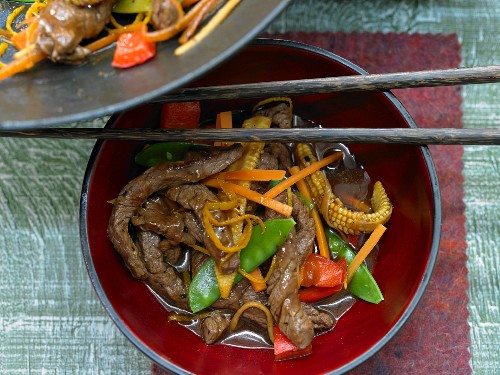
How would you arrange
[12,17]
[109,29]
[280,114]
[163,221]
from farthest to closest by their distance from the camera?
[280,114] < [163,221] < [12,17] < [109,29]

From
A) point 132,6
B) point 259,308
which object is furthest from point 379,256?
point 132,6

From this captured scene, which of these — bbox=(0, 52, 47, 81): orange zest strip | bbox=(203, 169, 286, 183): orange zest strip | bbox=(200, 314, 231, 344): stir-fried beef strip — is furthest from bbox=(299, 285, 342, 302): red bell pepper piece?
bbox=(0, 52, 47, 81): orange zest strip

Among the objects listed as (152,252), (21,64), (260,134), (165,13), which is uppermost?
(165,13)

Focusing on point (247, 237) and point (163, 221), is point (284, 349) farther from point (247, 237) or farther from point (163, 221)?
point (163, 221)

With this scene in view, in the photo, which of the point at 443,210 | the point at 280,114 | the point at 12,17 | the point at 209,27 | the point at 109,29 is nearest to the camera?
the point at 209,27

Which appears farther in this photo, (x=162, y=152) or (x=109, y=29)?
(x=162, y=152)

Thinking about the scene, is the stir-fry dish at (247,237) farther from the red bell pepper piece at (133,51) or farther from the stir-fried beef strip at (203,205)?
the red bell pepper piece at (133,51)

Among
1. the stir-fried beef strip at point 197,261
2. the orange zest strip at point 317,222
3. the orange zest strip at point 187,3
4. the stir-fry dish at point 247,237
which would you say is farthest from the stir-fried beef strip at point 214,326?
the orange zest strip at point 187,3

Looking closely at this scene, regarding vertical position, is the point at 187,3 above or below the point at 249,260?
above
